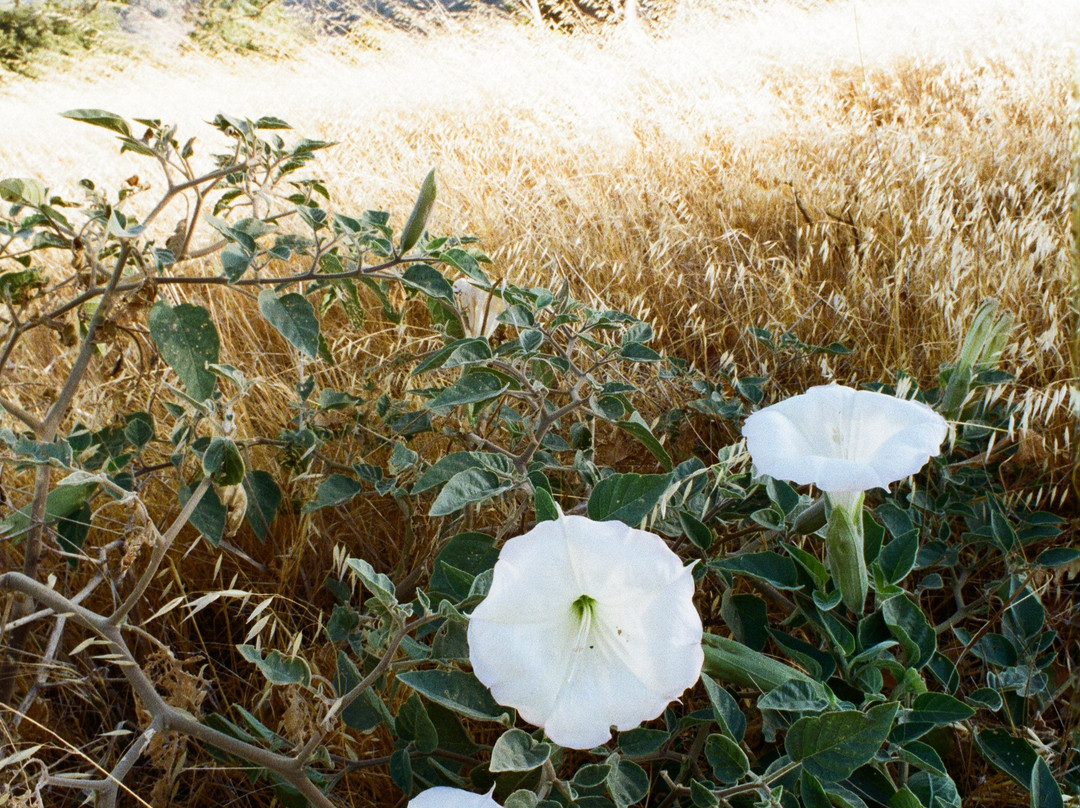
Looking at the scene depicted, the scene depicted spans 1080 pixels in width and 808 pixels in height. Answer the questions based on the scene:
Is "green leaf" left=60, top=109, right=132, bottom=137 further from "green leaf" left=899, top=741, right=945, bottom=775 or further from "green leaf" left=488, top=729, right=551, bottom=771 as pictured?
"green leaf" left=899, top=741, right=945, bottom=775

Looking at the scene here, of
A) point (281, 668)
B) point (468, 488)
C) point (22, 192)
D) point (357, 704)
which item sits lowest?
point (357, 704)

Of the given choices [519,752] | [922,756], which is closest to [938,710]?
[922,756]

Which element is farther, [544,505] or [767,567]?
[767,567]

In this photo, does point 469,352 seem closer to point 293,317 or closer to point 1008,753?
point 293,317

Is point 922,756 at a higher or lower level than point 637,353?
lower

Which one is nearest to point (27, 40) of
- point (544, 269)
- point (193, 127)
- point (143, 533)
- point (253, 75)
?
point (253, 75)

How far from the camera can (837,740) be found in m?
0.67

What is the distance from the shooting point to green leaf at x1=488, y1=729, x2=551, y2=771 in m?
0.64

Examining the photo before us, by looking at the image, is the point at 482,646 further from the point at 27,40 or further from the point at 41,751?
the point at 27,40

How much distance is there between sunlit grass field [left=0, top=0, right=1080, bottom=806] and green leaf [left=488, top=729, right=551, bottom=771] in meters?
0.31

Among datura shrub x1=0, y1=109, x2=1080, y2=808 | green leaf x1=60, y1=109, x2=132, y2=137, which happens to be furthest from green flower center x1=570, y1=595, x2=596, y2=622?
green leaf x1=60, y1=109, x2=132, y2=137

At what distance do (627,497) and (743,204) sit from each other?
1.98m

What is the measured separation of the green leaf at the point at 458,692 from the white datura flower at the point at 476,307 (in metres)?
0.54

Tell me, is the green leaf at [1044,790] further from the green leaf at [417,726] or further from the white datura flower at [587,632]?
the green leaf at [417,726]
